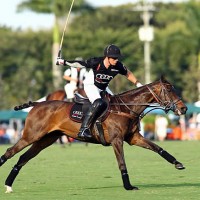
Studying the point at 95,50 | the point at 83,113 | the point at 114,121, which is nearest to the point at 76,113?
the point at 83,113

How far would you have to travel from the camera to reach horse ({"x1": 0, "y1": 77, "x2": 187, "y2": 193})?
16.6m

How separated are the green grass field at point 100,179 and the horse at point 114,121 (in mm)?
712

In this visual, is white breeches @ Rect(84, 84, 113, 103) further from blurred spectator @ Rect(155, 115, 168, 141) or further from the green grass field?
blurred spectator @ Rect(155, 115, 168, 141)

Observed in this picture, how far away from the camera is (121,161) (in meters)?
16.2

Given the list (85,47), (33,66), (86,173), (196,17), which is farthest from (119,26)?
(86,173)

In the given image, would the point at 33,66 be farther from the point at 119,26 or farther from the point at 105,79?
the point at 105,79

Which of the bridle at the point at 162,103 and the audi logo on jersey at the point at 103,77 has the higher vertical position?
the audi logo on jersey at the point at 103,77

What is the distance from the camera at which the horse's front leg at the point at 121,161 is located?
52.5ft

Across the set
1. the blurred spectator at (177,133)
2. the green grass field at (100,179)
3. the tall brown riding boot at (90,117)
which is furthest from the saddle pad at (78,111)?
the blurred spectator at (177,133)

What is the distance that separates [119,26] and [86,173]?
298ft

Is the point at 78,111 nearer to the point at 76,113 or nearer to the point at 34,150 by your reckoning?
the point at 76,113

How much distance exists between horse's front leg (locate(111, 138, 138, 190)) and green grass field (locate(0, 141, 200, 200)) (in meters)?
0.15

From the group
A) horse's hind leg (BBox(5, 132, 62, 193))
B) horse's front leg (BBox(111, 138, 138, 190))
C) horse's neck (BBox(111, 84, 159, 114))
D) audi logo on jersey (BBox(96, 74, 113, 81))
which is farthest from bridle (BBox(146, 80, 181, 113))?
horse's hind leg (BBox(5, 132, 62, 193))

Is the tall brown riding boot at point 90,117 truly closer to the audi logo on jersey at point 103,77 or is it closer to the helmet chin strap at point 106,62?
the audi logo on jersey at point 103,77
